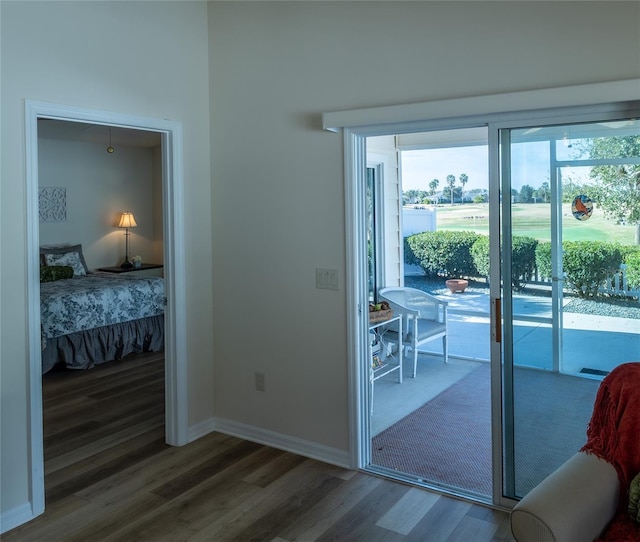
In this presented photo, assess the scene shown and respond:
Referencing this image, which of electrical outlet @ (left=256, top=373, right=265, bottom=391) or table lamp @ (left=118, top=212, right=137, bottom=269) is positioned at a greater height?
table lamp @ (left=118, top=212, right=137, bottom=269)

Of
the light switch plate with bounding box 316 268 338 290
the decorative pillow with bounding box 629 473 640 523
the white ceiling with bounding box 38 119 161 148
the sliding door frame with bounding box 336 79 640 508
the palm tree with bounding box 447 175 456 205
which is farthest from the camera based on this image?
the white ceiling with bounding box 38 119 161 148

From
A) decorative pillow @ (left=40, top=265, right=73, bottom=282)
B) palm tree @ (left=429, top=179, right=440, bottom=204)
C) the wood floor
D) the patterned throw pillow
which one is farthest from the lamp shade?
the wood floor

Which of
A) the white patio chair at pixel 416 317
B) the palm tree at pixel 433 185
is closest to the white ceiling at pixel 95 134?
the palm tree at pixel 433 185

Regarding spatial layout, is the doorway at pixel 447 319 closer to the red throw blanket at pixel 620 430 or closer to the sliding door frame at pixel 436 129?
the sliding door frame at pixel 436 129

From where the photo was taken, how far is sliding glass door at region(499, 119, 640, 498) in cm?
261

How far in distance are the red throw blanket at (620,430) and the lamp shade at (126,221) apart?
7300 millimetres

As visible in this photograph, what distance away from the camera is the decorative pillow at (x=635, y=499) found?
1.85 metres

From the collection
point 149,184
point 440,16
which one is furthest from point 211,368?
point 149,184

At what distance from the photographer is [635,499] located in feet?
6.13

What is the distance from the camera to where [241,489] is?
3.16 m

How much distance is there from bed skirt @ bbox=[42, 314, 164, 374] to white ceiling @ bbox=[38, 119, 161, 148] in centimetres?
218

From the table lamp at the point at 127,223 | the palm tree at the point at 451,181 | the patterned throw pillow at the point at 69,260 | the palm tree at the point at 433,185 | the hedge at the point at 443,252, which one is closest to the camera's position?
the palm tree at the point at 451,181

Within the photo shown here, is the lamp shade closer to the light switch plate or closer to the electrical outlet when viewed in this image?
the electrical outlet

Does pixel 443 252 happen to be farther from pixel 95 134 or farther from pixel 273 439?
pixel 95 134
